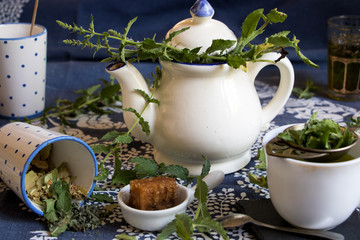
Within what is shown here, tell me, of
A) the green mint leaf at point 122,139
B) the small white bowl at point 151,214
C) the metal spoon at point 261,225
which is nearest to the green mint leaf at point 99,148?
the green mint leaf at point 122,139

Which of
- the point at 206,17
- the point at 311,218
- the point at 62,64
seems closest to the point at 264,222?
the point at 311,218

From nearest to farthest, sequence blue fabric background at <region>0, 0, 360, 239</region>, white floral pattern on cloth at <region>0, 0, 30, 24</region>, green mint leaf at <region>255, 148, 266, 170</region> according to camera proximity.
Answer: green mint leaf at <region>255, 148, 266, 170</region> < blue fabric background at <region>0, 0, 360, 239</region> < white floral pattern on cloth at <region>0, 0, 30, 24</region>

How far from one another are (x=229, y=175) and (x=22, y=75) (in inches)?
18.7

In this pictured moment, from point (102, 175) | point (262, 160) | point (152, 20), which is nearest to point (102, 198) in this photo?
point (102, 175)

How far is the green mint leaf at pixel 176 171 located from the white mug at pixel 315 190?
150 millimetres

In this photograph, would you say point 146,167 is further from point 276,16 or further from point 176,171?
point 276,16

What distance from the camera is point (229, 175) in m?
0.86

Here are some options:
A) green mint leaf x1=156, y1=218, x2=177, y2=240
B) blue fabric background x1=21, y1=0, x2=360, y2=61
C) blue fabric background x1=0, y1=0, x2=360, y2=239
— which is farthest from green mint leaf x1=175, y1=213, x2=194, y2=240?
blue fabric background x1=21, y1=0, x2=360, y2=61

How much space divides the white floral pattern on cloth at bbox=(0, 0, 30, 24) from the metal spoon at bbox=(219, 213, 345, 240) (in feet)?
3.36

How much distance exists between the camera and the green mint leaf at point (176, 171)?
0.78 meters

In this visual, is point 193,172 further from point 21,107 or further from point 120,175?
point 21,107

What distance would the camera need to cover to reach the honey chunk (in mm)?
690

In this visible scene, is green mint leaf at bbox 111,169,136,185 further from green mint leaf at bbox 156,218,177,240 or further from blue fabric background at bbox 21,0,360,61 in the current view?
blue fabric background at bbox 21,0,360,61

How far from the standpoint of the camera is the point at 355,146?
668 millimetres
